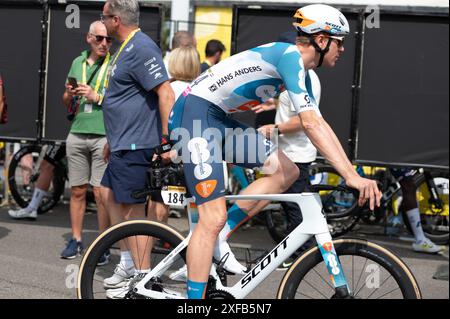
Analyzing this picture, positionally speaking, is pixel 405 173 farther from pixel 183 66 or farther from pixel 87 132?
pixel 87 132

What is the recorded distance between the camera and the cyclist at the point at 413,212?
9.35m

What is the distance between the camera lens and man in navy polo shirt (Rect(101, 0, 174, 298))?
6.14 metres

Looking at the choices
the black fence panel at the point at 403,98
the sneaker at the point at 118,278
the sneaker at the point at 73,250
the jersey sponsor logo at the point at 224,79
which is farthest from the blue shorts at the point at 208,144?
the black fence panel at the point at 403,98

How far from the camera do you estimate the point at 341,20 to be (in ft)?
16.4

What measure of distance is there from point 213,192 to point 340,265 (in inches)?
32.5

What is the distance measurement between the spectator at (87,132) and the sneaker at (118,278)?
1.88m

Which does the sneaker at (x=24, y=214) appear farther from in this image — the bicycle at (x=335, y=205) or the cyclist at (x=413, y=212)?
the cyclist at (x=413, y=212)

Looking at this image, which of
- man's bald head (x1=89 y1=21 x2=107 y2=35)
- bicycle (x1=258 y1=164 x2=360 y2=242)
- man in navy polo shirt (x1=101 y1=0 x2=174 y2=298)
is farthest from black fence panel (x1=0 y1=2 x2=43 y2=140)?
man in navy polo shirt (x1=101 y1=0 x2=174 y2=298)

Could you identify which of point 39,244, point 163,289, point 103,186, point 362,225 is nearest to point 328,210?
point 362,225

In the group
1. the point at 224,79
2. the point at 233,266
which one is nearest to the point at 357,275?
the point at 233,266

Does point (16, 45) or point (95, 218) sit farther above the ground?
point (16, 45)

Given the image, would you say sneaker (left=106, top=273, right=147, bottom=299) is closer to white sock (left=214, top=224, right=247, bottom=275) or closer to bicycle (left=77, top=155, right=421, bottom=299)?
bicycle (left=77, top=155, right=421, bottom=299)
